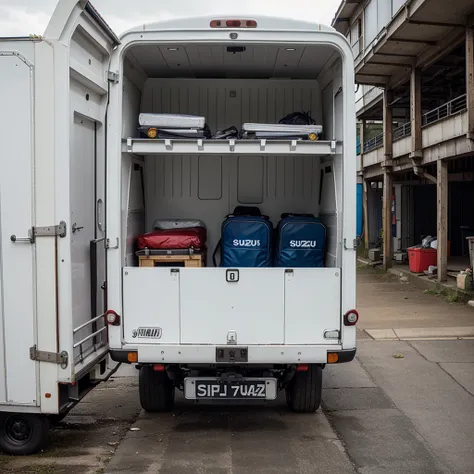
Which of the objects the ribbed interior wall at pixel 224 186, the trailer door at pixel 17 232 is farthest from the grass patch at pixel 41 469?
the ribbed interior wall at pixel 224 186

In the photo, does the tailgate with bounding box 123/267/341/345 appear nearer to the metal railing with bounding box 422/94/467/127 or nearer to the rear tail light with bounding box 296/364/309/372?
the rear tail light with bounding box 296/364/309/372

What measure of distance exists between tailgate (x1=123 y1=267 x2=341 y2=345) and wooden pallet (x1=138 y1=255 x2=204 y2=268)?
0.41 metres

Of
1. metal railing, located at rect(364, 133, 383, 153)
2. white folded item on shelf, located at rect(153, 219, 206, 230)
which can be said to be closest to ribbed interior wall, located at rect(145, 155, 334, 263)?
white folded item on shelf, located at rect(153, 219, 206, 230)

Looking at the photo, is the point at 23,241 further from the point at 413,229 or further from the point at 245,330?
the point at 413,229

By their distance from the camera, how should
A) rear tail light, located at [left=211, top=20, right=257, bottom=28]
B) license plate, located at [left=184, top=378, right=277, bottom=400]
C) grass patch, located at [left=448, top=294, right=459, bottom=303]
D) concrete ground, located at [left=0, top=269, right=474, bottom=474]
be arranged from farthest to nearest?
grass patch, located at [left=448, top=294, right=459, bottom=303] → license plate, located at [left=184, top=378, right=277, bottom=400] → rear tail light, located at [left=211, top=20, right=257, bottom=28] → concrete ground, located at [left=0, top=269, right=474, bottom=474]

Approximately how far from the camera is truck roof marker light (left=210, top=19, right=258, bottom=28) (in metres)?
5.32

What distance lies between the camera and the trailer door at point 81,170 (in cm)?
475

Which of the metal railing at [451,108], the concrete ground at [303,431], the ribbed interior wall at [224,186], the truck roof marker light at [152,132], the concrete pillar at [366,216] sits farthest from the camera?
the concrete pillar at [366,216]

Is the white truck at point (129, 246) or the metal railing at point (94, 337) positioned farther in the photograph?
the metal railing at point (94, 337)

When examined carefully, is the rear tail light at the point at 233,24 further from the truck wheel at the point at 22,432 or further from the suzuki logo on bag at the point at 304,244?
the truck wheel at the point at 22,432

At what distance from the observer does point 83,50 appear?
5199 mm

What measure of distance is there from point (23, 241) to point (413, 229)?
66.0 ft

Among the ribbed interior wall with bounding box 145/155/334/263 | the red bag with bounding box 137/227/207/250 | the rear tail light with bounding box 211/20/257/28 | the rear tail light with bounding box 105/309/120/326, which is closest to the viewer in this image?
the rear tail light with bounding box 211/20/257/28

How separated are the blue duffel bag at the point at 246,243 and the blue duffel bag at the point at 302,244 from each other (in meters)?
0.15
